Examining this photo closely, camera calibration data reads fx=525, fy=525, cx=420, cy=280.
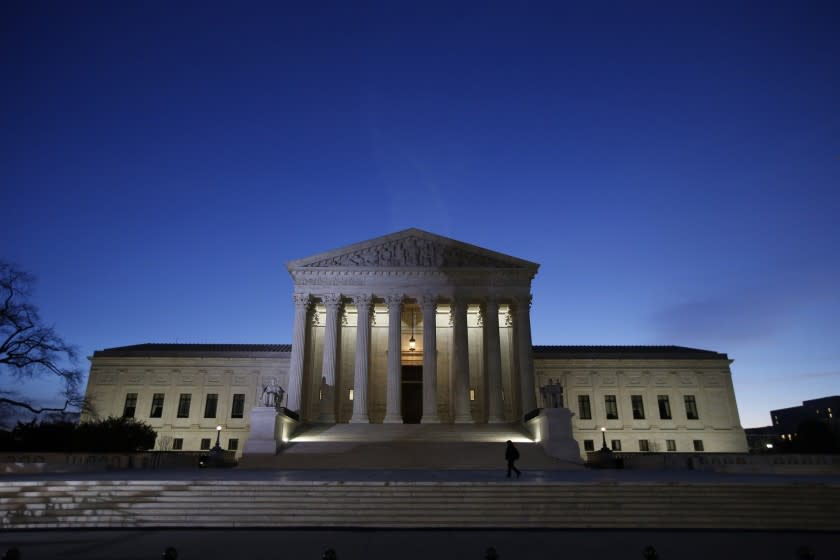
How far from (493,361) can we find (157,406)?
30.9 metres

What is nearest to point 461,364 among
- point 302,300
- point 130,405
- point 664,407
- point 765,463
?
point 302,300

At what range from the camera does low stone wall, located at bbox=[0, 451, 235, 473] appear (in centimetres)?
2158

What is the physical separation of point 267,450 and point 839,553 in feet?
79.0

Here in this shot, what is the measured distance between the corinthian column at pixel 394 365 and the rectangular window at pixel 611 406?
21502 mm

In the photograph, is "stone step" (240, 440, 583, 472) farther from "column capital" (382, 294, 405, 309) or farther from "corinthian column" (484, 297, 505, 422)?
"column capital" (382, 294, 405, 309)

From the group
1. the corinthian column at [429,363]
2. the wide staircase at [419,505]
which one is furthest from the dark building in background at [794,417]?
the wide staircase at [419,505]

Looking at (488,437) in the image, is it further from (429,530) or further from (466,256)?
(429,530)

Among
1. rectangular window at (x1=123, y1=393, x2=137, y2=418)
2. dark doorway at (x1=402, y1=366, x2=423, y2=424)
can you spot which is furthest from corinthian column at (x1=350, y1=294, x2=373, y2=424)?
rectangular window at (x1=123, y1=393, x2=137, y2=418)

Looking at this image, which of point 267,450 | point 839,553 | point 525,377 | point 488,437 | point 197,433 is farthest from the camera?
point 197,433

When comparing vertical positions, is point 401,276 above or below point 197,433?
above

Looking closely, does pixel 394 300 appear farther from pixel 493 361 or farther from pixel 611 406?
pixel 611 406

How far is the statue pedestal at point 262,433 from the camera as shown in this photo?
27.7 metres

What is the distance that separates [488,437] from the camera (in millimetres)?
31391

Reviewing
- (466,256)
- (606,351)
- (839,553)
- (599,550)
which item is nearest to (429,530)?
(599,550)
